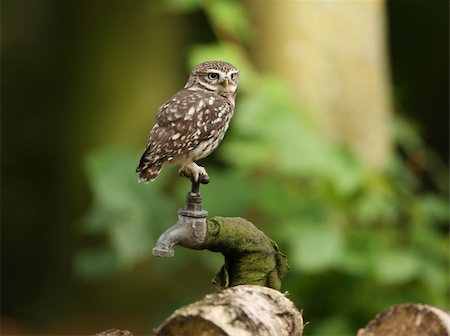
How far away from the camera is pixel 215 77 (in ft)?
6.76

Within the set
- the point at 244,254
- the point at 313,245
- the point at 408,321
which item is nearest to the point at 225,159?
the point at 313,245

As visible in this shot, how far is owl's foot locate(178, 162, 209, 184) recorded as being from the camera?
6.01 ft

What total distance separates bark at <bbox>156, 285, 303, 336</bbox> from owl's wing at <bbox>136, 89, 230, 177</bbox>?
31 centimetres

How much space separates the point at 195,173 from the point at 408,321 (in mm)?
487

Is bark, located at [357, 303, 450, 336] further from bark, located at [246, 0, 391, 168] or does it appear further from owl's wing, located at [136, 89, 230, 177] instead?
bark, located at [246, 0, 391, 168]

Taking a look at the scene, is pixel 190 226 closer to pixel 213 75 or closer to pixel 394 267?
pixel 213 75

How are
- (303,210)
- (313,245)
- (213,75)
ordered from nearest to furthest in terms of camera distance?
1. (213,75)
2. (313,245)
3. (303,210)

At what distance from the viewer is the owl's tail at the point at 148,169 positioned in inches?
73.3

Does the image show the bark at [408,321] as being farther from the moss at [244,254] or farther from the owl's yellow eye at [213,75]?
the owl's yellow eye at [213,75]

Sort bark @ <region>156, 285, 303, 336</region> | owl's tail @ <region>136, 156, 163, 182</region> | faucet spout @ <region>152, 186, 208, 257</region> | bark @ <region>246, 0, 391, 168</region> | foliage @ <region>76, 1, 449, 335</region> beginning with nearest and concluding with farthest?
1. bark @ <region>156, 285, 303, 336</region>
2. faucet spout @ <region>152, 186, 208, 257</region>
3. owl's tail @ <region>136, 156, 163, 182</region>
4. foliage @ <region>76, 1, 449, 335</region>
5. bark @ <region>246, 0, 391, 168</region>

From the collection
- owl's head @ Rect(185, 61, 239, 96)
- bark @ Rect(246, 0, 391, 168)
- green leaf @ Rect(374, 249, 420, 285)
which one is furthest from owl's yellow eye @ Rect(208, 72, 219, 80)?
bark @ Rect(246, 0, 391, 168)

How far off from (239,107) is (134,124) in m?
1.50

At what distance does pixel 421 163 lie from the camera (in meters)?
5.09

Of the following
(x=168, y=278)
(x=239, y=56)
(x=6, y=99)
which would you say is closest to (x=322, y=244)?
(x=239, y=56)
